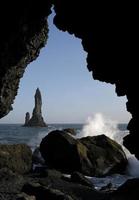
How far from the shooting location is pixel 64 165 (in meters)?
28.2

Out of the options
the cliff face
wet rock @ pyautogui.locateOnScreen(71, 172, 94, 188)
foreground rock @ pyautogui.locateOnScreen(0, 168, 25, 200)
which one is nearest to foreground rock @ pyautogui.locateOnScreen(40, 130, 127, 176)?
wet rock @ pyautogui.locateOnScreen(71, 172, 94, 188)

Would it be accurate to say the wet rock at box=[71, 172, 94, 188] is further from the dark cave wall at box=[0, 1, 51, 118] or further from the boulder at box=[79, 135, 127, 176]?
the dark cave wall at box=[0, 1, 51, 118]

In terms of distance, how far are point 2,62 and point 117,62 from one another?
6.19 meters

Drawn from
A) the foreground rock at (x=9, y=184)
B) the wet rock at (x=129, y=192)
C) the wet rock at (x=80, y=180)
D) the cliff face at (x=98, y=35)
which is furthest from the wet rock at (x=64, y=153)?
the wet rock at (x=129, y=192)

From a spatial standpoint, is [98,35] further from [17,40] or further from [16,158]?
[16,158]

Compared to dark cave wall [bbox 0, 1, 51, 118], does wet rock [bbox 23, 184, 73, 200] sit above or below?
below

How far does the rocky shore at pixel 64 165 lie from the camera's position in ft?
70.1

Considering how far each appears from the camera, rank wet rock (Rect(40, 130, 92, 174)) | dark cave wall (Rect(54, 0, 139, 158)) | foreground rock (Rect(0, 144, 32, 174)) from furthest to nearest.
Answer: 1. wet rock (Rect(40, 130, 92, 174))
2. foreground rock (Rect(0, 144, 32, 174))
3. dark cave wall (Rect(54, 0, 139, 158))

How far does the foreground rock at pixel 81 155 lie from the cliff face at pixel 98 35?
1110 centimetres

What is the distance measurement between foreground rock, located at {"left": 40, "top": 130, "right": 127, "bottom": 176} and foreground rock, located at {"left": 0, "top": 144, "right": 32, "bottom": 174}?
1798 mm

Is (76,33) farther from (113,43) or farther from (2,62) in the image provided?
(2,62)

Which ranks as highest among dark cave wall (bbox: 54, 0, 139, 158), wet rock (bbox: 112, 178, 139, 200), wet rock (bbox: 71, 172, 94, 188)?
dark cave wall (bbox: 54, 0, 139, 158)

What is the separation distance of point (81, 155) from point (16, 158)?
4.11m

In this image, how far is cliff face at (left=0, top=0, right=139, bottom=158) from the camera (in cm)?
1199
